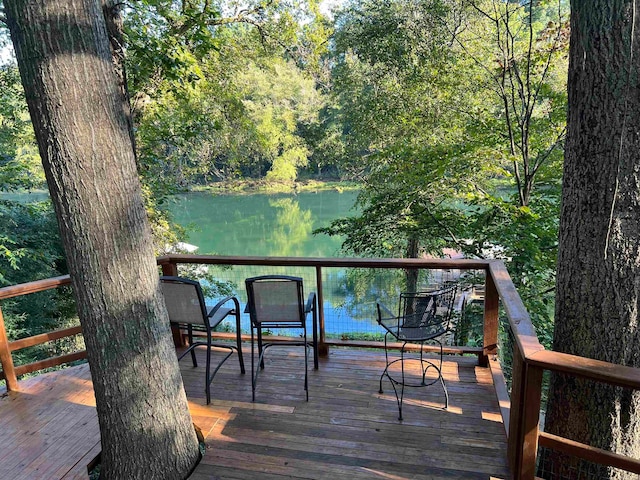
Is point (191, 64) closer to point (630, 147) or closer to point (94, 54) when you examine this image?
point (94, 54)

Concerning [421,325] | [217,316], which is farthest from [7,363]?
[421,325]

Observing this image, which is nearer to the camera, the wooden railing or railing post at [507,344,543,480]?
the wooden railing

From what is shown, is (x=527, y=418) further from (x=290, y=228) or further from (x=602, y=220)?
(x=290, y=228)

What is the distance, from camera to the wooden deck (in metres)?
2.12

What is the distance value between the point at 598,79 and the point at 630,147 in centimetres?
33

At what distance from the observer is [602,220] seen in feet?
5.97

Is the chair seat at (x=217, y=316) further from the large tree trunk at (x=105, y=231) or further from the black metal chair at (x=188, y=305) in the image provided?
the large tree trunk at (x=105, y=231)

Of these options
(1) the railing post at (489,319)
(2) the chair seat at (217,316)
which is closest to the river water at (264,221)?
(2) the chair seat at (217,316)

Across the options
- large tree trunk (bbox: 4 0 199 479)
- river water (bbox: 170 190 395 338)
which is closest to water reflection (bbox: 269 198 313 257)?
river water (bbox: 170 190 395 338)

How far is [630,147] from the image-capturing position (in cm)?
174

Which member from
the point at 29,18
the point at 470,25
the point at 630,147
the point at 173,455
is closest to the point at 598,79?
the point at 630,147

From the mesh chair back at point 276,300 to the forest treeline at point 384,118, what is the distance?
2904mm

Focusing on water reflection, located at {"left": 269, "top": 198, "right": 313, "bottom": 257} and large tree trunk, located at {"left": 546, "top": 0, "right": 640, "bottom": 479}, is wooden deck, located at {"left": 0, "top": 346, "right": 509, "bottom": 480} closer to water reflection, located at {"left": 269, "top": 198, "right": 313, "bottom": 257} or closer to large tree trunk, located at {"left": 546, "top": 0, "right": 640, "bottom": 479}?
large tree trunk, located at {"left": 546, "top": 0, "right": 640, "bottom": 479}

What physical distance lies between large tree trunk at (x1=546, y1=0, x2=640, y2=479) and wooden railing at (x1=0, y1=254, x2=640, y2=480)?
287 millimetres
